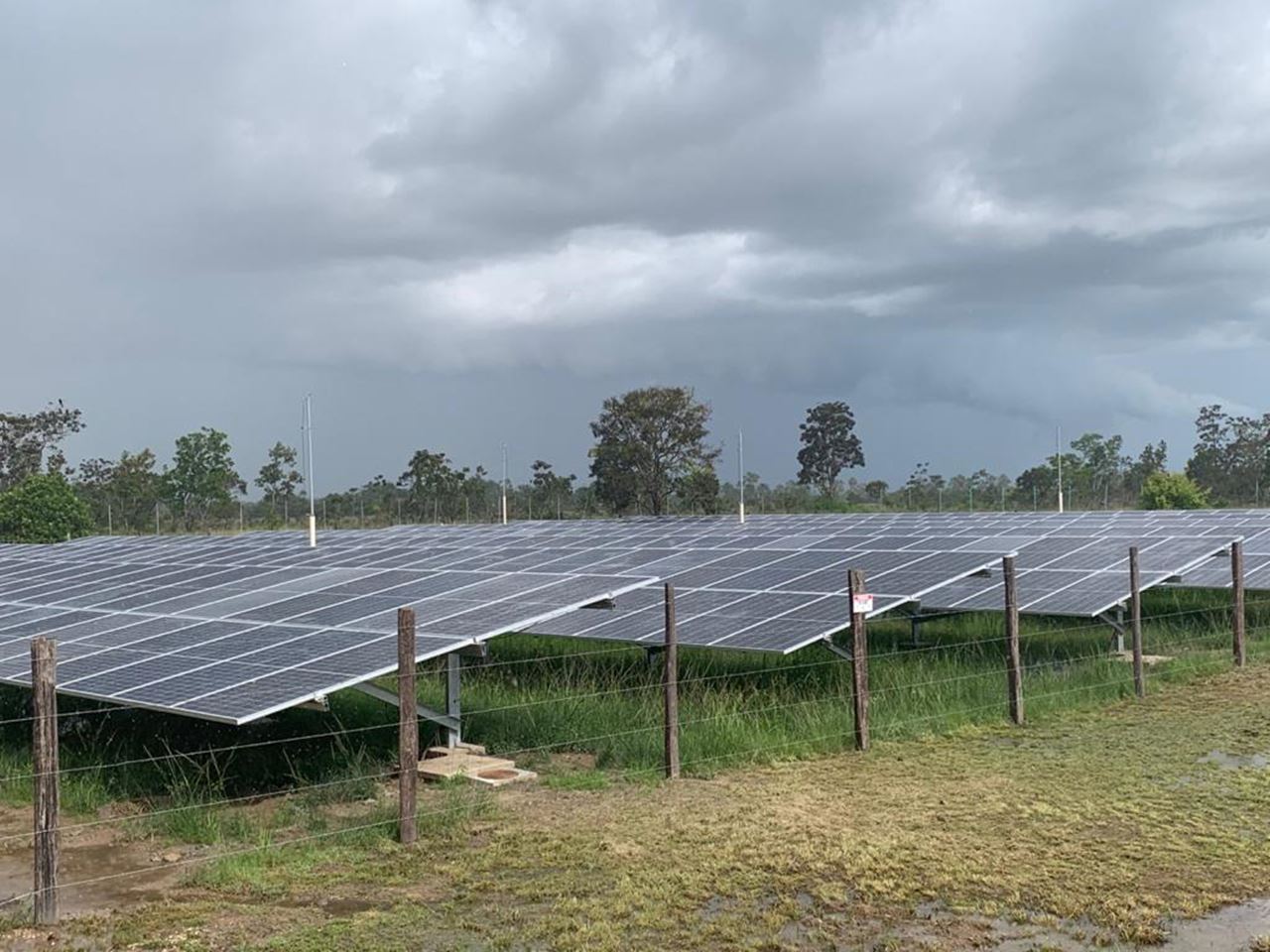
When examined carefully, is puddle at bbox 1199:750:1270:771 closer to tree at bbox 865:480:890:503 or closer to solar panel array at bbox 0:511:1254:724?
solar panel array at bbox 0:511:1254:724

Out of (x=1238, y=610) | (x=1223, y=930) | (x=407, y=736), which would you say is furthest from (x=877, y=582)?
(x=1223, y=930)

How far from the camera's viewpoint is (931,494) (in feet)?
A: 230

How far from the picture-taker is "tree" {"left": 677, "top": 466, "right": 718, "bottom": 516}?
5734 centimetres

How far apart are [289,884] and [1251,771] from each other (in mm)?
7464

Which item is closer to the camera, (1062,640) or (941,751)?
(941,751)

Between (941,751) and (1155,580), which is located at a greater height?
(1155,580)

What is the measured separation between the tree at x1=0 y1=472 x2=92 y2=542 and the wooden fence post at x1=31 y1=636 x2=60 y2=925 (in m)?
40.7

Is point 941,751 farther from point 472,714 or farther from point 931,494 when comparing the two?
point 931,494

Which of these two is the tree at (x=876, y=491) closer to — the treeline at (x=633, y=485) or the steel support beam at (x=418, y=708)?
the treeline at (x=633, y=485)

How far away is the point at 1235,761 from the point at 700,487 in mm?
47134

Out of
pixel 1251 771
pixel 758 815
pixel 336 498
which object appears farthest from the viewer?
pixel 336 498

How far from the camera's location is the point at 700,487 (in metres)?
57.3

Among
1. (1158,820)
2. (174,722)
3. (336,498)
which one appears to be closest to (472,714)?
(174,722)

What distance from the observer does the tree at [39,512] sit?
43.3 meters
